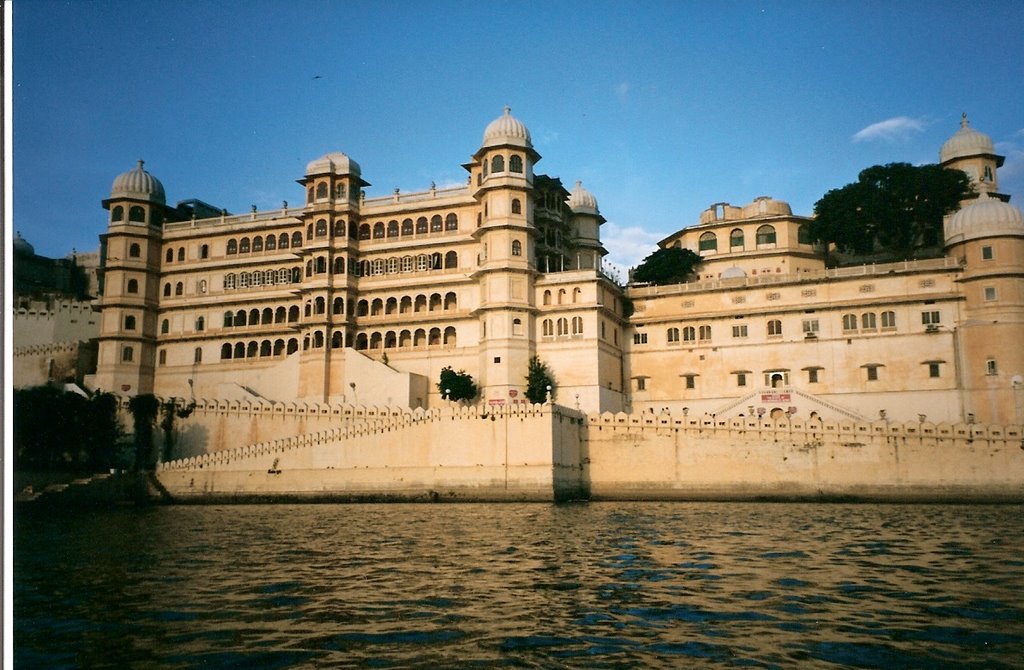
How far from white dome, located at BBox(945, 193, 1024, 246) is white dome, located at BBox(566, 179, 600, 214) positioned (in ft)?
85.1

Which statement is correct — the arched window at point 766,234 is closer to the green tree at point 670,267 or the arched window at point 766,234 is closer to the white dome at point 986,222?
the green tree at point 670,267

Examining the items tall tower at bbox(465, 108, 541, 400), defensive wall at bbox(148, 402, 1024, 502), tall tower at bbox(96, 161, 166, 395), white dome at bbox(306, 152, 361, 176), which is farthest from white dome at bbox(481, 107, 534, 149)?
tall tower at bbox(96, 161, 166, 395)

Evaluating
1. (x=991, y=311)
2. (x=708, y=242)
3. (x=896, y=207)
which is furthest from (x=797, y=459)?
(x=708, y=242)

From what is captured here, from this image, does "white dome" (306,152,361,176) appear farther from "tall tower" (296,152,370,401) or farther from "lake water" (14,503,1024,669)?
"lake water" (14,503,1024,669)

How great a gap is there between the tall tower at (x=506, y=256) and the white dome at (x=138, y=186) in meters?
26.0

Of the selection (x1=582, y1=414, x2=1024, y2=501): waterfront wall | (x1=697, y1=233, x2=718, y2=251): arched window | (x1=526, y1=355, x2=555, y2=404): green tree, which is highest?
(x1=697, y1=233, x2=718, y2=251): arched window

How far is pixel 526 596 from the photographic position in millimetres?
15141

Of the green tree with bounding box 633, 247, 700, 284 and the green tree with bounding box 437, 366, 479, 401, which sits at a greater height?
the green tree with bounding box 633, 247, 700, 284

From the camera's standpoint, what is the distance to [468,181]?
6119cm

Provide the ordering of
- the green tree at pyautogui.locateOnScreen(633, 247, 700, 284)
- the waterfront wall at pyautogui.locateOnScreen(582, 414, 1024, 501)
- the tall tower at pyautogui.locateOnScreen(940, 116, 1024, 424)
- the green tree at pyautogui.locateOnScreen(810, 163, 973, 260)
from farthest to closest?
the green tree at pyautogui.locateOnScreen(633, 247, 700, 284), the green tree at pyautogui.locateOnScreen(810, 163, 973, 260), the tall tower at pyautogui.locateOnScreen(940, 116, 1024, 424), the waterfront wall at pyautogui.locateOnScreen(582, 414, 1024, 501)

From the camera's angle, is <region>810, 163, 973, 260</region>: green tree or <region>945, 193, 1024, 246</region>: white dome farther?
<region>810, 163, 973, 260</region>: green tree

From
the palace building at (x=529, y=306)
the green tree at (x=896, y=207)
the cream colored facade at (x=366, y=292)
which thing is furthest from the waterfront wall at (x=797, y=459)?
the green tree at (x=896, y=207)

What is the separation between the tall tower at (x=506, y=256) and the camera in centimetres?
5412

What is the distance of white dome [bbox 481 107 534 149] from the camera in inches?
2212
